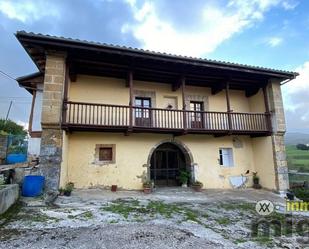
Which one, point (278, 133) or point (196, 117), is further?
point (196, 117)

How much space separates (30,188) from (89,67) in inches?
204

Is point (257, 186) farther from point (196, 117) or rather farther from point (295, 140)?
point (295, 140)

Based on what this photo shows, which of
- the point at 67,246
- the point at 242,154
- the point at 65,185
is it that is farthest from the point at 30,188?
the point at 242,154

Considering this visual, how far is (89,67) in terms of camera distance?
936 centimetres

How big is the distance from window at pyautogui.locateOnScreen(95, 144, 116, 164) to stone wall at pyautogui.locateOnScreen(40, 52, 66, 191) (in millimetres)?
2134

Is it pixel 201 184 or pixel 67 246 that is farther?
pixel 201 184

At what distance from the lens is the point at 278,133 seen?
10.4 metres

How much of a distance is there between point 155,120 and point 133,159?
1.98m

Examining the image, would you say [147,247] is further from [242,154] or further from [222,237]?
[242,154]

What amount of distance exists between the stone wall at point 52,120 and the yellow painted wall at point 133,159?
171 centimetres

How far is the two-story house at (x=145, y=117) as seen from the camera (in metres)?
8.01

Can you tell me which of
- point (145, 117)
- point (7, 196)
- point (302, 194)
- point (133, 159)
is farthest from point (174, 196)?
point (302, 194)

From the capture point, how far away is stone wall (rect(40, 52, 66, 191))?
24.0 ft

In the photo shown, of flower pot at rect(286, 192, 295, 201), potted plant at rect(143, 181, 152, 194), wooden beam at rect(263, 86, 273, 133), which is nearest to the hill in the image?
wooden beam at rect(263, 86, 273, 133)
